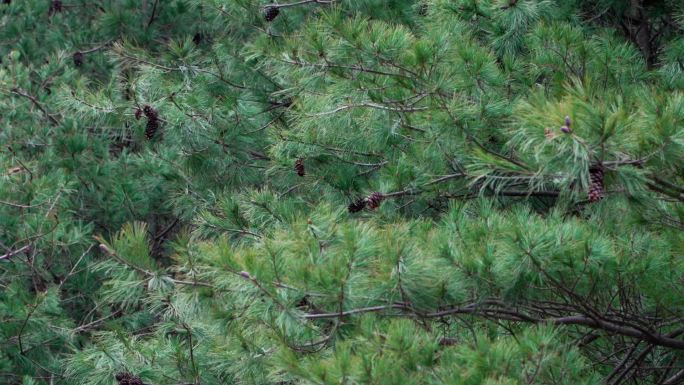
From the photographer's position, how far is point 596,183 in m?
2.63

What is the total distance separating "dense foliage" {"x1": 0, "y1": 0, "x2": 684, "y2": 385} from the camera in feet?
9.41

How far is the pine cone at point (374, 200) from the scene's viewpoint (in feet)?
13.0

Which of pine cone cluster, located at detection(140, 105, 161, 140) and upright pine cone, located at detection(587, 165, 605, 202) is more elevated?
upright pine cone, located at detection(587, 165, 605, 202)

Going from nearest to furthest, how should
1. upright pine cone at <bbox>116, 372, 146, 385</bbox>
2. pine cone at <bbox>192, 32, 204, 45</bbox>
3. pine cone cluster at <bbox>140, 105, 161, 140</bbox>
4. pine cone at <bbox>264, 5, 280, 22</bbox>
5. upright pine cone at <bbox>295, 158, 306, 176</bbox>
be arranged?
upright pine cone at <bbox>116, 372, 146, 385</bbox> < upright pine cone at <bbox>295, 158, 306, 176</bbox> < pine cone cluster at <bbox>140, 105, 161, 140</bbox> < pine cone at <bbox>264, 5, 280, 22</bbox> < pine cone at <bbox>192, 32, 204, 45</bbox>

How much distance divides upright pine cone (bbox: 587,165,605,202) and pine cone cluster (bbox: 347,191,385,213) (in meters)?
1.42

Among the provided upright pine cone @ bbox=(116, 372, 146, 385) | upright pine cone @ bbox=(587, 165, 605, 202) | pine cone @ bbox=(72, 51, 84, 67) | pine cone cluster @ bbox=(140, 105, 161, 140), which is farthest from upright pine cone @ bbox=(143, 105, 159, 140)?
upright pine cone @ bbox=(587, 165, 605, 202)

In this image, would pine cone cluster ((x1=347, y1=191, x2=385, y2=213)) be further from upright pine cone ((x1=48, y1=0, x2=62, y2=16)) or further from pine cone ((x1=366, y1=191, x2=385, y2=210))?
upright pine cone ((x1=48, y1=0, x2=62, y2=16))

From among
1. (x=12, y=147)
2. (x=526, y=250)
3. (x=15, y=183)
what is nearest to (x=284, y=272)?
(x=526, y=250)

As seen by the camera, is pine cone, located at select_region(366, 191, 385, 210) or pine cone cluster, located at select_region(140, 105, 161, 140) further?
pine cone cluster, located at select_region(140, 105, 161, 140)

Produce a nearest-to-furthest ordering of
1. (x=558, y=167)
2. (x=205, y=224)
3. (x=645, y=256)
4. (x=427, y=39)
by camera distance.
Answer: (x=558, y=167) < (x=645, y=256) < (x=427, y=39) < (x=205, y=224)

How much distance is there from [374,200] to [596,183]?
4.74 ft

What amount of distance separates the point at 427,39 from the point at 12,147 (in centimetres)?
355

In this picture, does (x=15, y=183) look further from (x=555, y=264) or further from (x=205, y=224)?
(x=555, y=264)

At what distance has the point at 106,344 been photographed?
4461 millimetres
